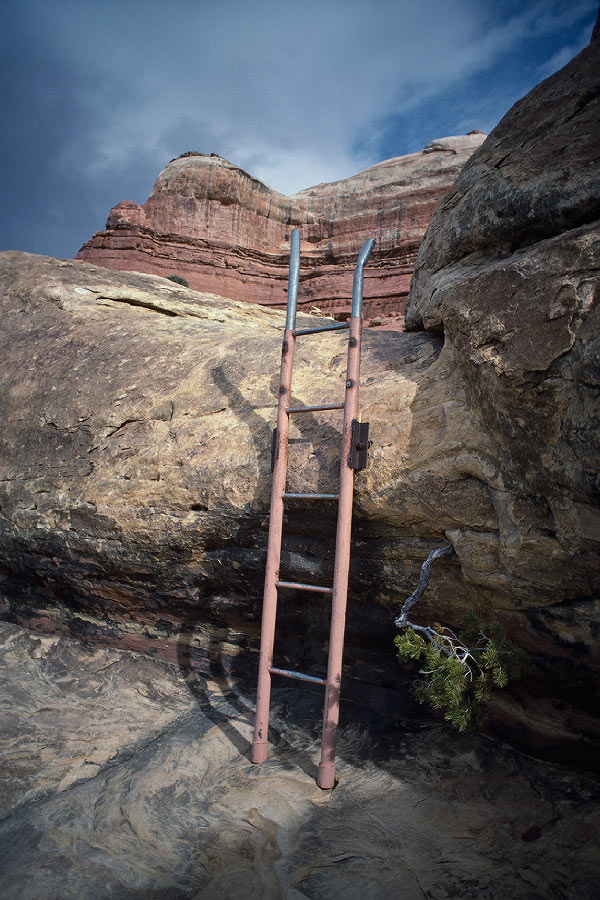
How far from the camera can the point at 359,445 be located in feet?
10.8

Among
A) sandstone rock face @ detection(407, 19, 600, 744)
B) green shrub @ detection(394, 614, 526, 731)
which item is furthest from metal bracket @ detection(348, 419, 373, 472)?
green shrub @ detection(394, 614, 526, 731)

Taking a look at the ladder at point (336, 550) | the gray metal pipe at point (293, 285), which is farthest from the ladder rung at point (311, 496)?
the gray metal pipe at point (293, 285)

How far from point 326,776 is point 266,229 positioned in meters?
27.9

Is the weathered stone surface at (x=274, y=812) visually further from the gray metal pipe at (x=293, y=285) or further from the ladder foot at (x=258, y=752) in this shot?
the gray metal pipe at (x=293, y=285)

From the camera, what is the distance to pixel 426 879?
95.4 inches

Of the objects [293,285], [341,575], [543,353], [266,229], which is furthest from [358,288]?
[266,229]

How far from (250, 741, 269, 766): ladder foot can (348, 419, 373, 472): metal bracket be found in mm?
1702

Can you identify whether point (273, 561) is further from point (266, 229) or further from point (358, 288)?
point (266, 229)

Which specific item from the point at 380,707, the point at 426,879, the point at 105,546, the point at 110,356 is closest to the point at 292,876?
the point at 426,879

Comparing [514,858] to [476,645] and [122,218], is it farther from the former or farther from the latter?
[122,218]

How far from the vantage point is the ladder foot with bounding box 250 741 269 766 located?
327 centimetres

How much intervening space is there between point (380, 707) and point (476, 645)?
3.17 feet

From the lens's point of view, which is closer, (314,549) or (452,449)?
(452,449)

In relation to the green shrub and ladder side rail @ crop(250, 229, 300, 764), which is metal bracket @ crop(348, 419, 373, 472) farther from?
the green shrub
